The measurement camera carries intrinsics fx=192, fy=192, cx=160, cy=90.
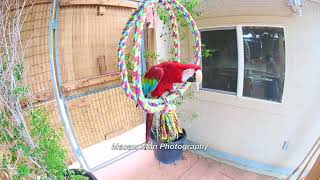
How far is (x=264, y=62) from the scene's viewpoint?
2.17 meters

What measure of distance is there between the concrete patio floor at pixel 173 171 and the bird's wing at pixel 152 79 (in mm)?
1237

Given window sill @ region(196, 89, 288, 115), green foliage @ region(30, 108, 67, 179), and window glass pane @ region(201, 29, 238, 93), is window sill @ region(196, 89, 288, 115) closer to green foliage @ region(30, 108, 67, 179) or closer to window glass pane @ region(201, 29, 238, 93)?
window glass pane @ region(201, 29, 238, 93)

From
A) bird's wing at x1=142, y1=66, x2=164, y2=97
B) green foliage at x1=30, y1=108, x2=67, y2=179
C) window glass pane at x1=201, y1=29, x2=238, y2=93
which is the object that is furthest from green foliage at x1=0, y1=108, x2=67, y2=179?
window glass pane at x1=201, y1=29, x2=238, y2=93

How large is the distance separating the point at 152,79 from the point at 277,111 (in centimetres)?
152

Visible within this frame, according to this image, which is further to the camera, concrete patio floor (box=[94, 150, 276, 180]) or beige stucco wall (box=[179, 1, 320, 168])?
concrete patio floor (box=[94, 150, 276, 180])

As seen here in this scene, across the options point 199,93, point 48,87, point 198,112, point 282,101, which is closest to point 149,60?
point 199,93

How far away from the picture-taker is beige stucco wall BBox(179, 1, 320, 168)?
1849 mm

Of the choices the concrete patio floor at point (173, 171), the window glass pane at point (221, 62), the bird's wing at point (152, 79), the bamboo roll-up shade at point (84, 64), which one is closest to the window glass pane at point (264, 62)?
the window glass pane at point (221, 62)

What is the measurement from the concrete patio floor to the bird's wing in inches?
48.7

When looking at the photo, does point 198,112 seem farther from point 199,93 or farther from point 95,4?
point 95,4

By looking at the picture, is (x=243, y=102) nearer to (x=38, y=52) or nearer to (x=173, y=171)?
(x=173, y=171)

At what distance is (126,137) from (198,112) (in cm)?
110

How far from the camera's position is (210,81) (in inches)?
102

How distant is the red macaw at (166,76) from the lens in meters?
1.43
